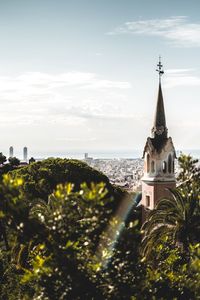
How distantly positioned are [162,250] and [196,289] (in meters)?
4.18

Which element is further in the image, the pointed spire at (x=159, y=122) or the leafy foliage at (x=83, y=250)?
the pointed spire at (x=159, y=122)

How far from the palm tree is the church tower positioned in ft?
41.4

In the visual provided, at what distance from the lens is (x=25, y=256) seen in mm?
18922

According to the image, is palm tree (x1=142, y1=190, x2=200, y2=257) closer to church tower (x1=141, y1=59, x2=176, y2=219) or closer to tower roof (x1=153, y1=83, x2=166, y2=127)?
church tower (x1=141, y1=59, x2=176, y2=219)

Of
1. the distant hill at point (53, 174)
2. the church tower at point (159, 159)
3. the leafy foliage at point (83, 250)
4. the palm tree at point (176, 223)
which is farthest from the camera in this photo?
the distant hill at point (53, 174)

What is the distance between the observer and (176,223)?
51.3ft

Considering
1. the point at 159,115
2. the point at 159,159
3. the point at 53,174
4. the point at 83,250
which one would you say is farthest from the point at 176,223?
the point at 53,174

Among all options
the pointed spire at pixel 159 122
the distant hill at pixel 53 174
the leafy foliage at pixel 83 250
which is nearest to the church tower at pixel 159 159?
the pointed spire at pixel 159 122

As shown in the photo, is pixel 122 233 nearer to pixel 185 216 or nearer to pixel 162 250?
pixel 162 250

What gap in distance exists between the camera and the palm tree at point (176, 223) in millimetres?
14852

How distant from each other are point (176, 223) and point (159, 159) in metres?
15.0

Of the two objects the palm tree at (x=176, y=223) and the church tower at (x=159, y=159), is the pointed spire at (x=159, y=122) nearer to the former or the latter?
the church tower at (x=159, y=159)

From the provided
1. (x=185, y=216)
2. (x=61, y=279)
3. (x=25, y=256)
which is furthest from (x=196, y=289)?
(x=25, y=256)

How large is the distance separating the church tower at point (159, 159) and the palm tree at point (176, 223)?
12614 millimetres
